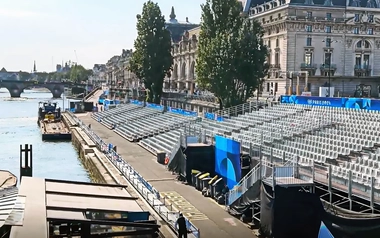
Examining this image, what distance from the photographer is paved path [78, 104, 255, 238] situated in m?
20.8

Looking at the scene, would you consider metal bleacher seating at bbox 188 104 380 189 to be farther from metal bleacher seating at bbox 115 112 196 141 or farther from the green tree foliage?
metal bleacher seating at bbox 115 112 196 141

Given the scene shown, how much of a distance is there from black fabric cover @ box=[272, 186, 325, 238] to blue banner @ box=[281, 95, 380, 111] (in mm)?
17215

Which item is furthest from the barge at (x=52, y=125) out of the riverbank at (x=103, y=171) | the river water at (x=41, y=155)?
the riverbank at (x=103, y=171)

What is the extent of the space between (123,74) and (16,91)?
137ft

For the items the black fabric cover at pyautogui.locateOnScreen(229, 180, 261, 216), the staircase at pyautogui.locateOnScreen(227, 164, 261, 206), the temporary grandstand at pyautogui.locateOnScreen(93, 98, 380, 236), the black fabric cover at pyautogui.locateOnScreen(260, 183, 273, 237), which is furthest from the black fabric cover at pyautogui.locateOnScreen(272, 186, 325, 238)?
the staircase at pyautogui.locateOnScreen(227, 164, 261, 206)

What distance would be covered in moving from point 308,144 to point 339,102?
1128cm

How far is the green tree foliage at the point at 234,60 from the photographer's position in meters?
47.8

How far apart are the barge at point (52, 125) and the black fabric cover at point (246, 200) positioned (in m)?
50.3

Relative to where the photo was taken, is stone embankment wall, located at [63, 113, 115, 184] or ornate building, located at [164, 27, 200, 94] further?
ornate building, located at [164, 27, 200, 94]

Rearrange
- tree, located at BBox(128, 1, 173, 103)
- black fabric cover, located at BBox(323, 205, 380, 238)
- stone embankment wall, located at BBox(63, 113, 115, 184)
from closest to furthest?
1. black fabric cover, located at BBox(323, 205, 380, 238)
2. stone embankment wall, located at BBox(63, 113, 115, 184)
3. tree, located at BBox(128, 1, 173, 103)

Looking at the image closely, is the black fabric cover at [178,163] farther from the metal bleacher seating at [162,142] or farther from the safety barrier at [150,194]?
the metal bleacher seating at [162,142]

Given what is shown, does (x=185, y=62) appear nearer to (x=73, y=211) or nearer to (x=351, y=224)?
(x=351, y=224)

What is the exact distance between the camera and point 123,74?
194625 mm

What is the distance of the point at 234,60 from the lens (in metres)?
47.9
